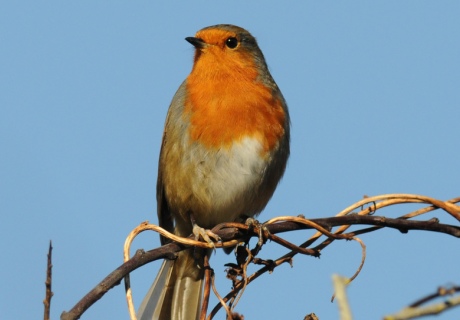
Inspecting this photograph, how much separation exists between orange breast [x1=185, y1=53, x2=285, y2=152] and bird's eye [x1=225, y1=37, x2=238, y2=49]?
36 cm

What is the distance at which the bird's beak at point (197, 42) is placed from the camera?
5.30 m

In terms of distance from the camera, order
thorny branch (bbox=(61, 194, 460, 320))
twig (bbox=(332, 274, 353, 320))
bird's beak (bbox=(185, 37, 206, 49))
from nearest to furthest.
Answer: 1. twig (bbox=(332, 274, 353, 320))
2. thorny branch (bbox=(61, 194, 460, 320))
3. bird's beak (bbox=(185, 37, 206, 49))

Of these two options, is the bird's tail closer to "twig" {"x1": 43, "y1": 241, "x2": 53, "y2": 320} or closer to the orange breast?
the orange breast

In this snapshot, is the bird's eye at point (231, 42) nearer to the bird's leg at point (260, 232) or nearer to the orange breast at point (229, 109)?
the orange breast at point (229, 109)

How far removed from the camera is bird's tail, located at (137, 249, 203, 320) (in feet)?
14.3

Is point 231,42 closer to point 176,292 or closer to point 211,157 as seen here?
point 211,157

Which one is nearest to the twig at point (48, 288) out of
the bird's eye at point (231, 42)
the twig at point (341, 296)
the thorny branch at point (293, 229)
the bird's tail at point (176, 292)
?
the thorny branch at point (293, 229)

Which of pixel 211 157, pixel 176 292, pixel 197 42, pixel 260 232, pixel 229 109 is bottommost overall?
pixel 176 292

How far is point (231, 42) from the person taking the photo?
554 centimetres

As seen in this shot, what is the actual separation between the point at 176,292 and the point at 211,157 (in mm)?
926

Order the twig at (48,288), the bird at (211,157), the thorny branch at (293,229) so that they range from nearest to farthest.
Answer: the twig at (48,288) < the thorny branch at (293,229) < the bird at (211,157)

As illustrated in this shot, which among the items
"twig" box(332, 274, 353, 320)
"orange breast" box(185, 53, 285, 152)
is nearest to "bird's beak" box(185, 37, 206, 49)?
"orange breast" box(185, 53, 285, 152)

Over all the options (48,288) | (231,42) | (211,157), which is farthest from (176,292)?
(48,288)

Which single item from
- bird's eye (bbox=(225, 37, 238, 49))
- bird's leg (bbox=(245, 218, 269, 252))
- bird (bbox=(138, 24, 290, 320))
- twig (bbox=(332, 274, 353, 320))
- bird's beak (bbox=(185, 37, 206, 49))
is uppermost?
bird's eye (bbox=(225, 37, 238, 49))
